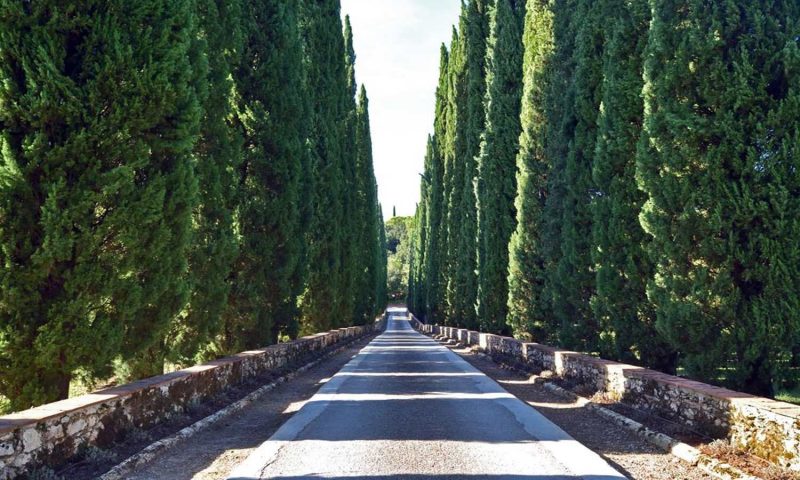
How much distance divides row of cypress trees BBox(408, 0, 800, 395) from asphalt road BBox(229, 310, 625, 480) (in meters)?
2.74

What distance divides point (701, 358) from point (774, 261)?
161 centimetres

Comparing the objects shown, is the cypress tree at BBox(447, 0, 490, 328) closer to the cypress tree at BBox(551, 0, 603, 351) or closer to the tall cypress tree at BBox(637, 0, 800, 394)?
the cypress tree at BBox(551, 0, 603, 351)

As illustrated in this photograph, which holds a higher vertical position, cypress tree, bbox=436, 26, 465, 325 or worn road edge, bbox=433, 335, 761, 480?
A: cypress tree, bbox=436, 26, 465, 325

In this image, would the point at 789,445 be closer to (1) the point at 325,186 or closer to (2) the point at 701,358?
(2) the point at 701,358

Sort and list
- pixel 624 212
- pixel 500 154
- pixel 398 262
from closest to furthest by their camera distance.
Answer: pixel 624 212, pixel 500 154, pixel 398 262

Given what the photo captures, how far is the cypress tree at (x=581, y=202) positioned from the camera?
511 inches

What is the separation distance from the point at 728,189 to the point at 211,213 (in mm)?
9022

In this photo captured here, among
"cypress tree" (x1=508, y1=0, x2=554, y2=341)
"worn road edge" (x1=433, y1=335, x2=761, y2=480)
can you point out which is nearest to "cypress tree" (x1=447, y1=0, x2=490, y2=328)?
"cypress tree" (x1=508, y1=0, x2=554, y2=341)

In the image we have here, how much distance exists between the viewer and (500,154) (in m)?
22.7

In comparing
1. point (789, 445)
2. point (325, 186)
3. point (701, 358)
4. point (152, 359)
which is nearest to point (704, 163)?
point (701, 358)

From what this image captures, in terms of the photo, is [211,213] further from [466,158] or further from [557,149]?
[466,158]

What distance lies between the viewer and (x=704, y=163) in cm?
816

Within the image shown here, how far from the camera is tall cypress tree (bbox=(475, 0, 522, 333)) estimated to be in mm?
22188

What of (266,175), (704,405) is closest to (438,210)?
(266,175)
